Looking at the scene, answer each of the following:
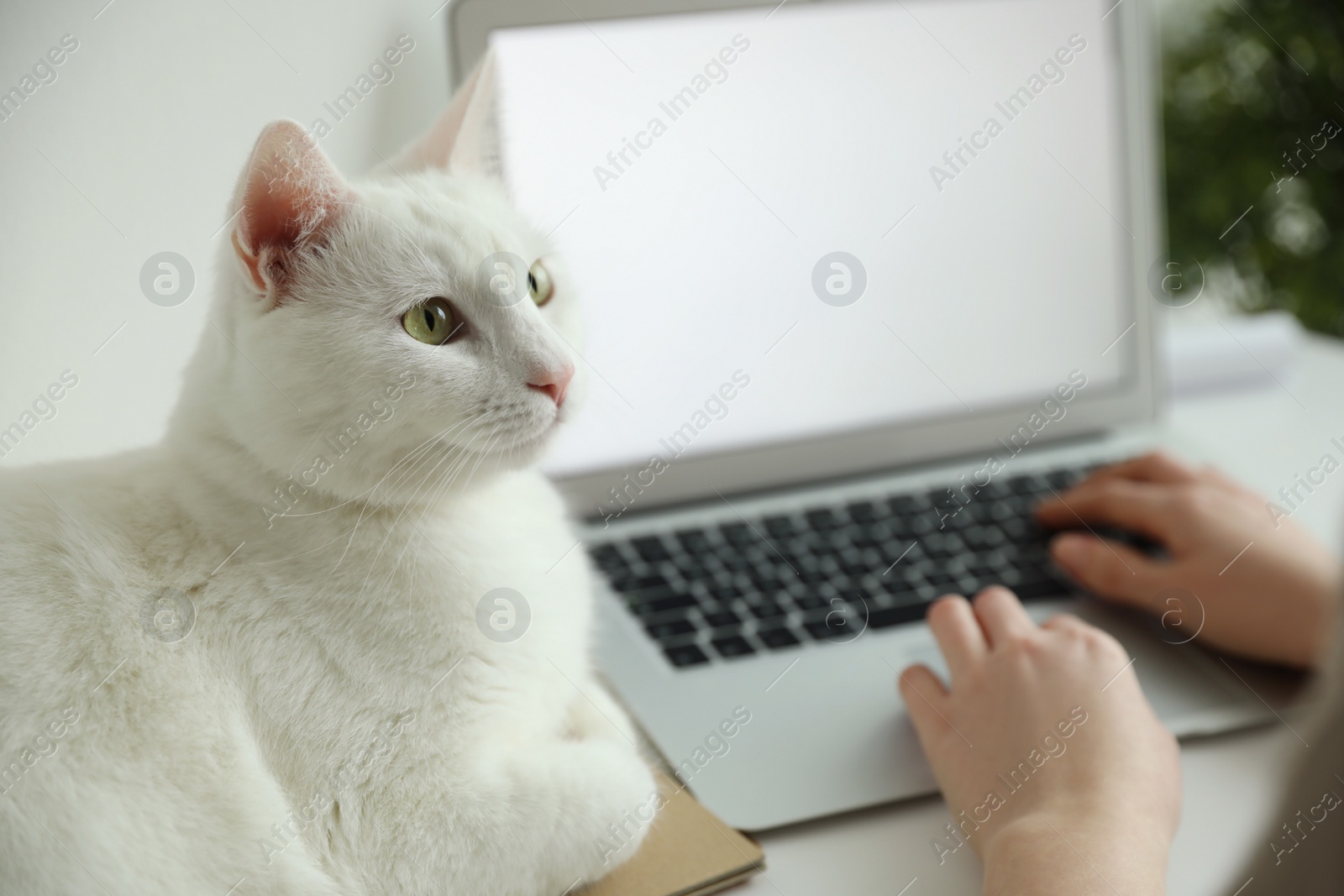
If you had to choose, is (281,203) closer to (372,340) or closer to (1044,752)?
(372,340)

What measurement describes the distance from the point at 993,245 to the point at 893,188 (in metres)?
0.16

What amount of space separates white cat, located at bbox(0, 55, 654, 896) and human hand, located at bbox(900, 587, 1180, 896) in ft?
0.80

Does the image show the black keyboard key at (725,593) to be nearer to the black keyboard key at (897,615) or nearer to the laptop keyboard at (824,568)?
the laptop keyboard at (824,568)

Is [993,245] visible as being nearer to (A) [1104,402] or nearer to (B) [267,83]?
(A) [1104,402]

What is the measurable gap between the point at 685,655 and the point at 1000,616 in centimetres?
28

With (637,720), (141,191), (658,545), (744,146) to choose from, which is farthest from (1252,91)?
(141,191)

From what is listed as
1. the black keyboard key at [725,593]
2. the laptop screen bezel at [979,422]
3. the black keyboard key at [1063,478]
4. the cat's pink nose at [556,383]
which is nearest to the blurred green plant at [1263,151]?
the laptop screen bezel at [979,422]

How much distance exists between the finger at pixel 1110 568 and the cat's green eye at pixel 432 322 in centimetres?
67

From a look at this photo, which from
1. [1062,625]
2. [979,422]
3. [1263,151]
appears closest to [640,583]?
[1062,625]

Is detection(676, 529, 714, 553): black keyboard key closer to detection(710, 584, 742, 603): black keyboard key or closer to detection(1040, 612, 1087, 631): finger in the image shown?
detection(710, 584, 742, 603): black keyboard key

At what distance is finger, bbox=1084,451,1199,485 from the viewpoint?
3.53 feet

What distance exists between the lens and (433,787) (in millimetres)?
601

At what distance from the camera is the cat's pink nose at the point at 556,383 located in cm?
65

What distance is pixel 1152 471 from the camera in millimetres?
1096
